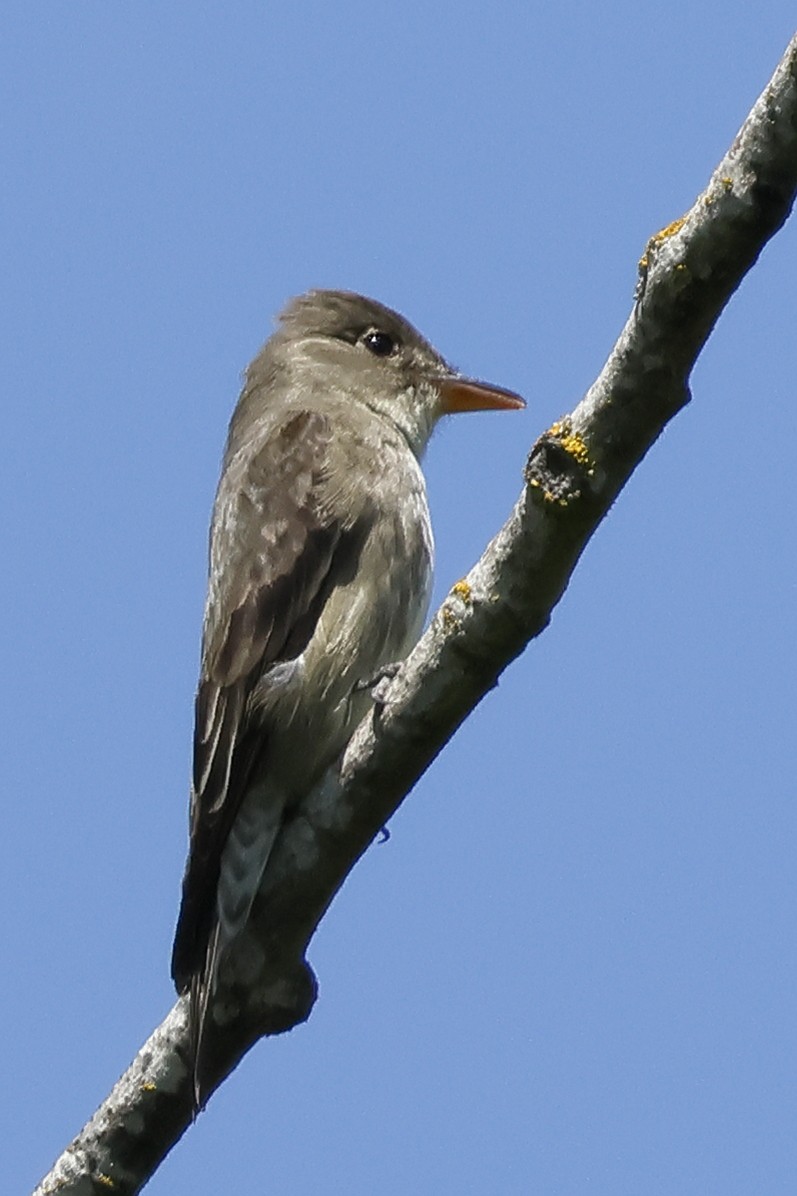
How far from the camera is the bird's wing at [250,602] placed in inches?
247

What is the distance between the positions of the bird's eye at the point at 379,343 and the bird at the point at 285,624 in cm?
62

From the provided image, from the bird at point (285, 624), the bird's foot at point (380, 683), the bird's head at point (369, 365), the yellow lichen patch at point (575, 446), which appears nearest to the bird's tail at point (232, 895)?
the bird at point (285, 624)

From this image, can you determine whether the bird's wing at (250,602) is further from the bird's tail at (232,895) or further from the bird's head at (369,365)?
the bird's head at (369,365)

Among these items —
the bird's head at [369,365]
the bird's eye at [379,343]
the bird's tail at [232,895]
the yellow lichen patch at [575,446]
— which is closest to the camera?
the yellow lichen patch at [575,446]

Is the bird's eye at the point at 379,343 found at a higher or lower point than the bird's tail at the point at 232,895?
higher

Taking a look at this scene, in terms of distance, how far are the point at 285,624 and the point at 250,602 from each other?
172 millimetres

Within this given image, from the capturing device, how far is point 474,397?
8.26 m

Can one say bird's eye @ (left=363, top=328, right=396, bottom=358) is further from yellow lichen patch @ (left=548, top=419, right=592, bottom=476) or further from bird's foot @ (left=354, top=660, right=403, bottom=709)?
yellow lichen patch @ (left=548, top=419, right=592, bottom=476)

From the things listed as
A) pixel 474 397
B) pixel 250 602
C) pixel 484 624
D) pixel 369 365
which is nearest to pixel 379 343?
pixel 369 365

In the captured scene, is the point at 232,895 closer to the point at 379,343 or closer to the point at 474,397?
the point at 474,397

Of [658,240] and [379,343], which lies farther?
[379,343]

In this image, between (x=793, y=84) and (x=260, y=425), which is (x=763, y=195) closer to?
(x=793, y=84)

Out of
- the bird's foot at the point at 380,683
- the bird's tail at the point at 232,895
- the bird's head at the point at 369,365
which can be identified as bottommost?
the bird's tail at the point at 232,895

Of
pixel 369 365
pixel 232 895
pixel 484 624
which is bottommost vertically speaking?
pixel 232 895
